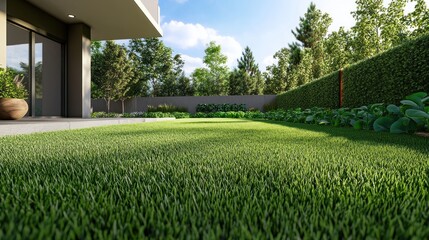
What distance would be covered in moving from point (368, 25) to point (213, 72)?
2196 cm

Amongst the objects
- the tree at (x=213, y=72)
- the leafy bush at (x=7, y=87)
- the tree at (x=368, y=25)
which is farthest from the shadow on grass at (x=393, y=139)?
the tree at (x=213, y=72)

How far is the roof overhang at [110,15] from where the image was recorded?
7.36 meters

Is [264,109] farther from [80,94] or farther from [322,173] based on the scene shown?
[322,173]

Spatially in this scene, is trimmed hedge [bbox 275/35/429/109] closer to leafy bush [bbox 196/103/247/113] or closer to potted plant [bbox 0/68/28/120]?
potted plant [bbox 0/68/28/120]

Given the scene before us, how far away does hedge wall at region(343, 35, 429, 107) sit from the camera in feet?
14.4

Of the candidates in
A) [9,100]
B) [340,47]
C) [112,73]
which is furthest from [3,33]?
[340,47]

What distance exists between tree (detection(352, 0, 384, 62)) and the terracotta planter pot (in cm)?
1832

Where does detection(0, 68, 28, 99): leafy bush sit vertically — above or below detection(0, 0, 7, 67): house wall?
below

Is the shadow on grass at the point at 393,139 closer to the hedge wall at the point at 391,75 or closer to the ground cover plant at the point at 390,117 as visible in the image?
the ground cover plant at the point at 390,117

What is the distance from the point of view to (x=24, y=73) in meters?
7.48

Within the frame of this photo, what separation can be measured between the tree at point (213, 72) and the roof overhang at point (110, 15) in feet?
84.3

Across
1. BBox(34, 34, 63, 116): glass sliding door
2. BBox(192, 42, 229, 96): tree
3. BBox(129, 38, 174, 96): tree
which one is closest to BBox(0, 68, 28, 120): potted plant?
BBox(34, 34, 63, 116): glass sliding door

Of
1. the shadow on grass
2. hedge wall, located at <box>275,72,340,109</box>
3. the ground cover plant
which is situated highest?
hedge wall, located at <box>275,72,340,109</box>

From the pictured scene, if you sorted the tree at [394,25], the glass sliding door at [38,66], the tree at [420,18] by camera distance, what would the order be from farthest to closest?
the tree at [394,25]
the tree at [420,18]
the glass sliding door at [38,66]
